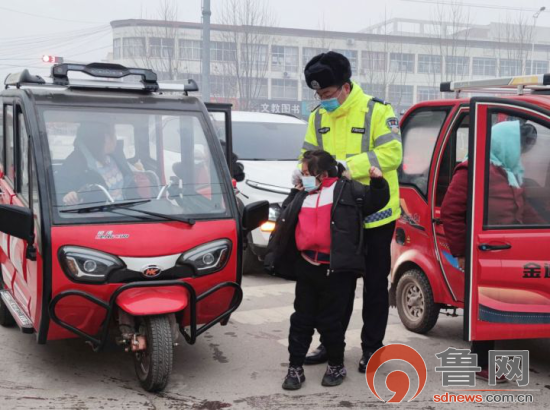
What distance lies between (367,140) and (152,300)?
1656 mm

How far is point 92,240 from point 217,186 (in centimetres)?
95

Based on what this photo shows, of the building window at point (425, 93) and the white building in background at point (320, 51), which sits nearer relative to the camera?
the white building in background at point (320, 51)

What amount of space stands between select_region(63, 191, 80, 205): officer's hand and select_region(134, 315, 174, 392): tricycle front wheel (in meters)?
0.84

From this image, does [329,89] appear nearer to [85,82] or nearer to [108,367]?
[85,82]

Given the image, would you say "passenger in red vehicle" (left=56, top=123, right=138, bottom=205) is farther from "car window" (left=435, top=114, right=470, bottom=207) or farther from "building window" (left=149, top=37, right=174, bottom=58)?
"building window" (left=149, top=37, right=174, bottom=58)

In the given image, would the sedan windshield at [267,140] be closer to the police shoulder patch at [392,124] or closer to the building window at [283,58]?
the police shoulder patch at [392,124]

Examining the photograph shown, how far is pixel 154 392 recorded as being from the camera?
473 centimetres

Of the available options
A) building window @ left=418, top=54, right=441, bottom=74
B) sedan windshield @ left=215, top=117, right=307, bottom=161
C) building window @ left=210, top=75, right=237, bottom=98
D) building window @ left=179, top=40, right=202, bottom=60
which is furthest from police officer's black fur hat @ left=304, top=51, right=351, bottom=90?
building window @ left=418, top=54, right=441, bottom=74

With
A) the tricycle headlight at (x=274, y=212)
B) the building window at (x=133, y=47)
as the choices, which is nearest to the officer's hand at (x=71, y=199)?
the tricycle headlight at (x=274, y=212)

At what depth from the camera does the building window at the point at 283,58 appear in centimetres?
6019

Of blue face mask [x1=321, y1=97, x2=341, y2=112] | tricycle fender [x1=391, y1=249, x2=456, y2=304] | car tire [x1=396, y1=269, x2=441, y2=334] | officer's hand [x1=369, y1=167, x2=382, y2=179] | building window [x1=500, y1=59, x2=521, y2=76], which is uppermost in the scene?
building window [x1=500, y1=59, x2=521, y2=76]

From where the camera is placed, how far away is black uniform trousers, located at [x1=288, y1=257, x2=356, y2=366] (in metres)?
4.71

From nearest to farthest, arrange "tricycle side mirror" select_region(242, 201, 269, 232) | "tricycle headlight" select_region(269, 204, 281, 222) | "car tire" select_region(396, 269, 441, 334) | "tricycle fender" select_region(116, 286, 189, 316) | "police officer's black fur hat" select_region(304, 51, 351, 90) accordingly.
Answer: "tricycle fender" select_region(116, 286, 189, 316)
"police officer's black fur hat" select_region(304, 51, 351, 90)
"tricycle side mirror" select_region(242, 201, 269, 232)
"car tire" select_region(396, 269, 441, 334)
"tricycle headlight" select_region(269, 204, 281, 222)

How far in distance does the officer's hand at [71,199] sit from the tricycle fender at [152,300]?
2.19 feet
